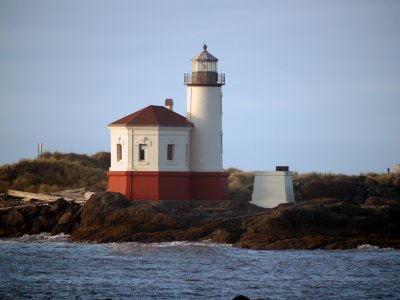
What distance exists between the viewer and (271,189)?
39.5 m

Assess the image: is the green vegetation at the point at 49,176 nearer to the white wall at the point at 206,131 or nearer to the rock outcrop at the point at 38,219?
the rock outcrop at the point at 38,219

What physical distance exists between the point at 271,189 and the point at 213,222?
4781 mm

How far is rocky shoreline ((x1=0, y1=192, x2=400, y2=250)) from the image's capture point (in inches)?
1334

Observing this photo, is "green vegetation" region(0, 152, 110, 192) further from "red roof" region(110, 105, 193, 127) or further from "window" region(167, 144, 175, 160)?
"window" region(167, 144, 175, 160)

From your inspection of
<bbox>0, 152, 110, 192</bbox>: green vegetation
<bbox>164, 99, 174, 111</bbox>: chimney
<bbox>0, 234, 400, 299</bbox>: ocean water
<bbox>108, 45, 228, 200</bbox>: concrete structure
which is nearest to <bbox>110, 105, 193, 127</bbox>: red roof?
<bbox>108, 45, 228, 200</bbox>: concrete structure

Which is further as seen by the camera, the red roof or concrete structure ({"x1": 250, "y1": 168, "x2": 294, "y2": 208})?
concrete structure ({"x1": 250, "y1": 168, "x2": 294, "y2": 208})

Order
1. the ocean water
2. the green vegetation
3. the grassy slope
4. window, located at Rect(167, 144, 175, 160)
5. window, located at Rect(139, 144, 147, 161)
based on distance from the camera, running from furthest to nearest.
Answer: the green vegetation, the grassy slope, window, located at Rect(167, 144, 175, 160), window, located at Rect(139, 144, 147, 161), the ocean water

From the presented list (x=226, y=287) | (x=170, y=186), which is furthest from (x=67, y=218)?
(x=226, y=287)

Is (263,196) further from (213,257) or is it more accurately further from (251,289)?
(251,289)

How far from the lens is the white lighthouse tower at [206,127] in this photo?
128 ft

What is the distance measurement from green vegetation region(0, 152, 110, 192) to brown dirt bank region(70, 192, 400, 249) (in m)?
6.55

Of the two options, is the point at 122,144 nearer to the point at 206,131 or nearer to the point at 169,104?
the point at 206,131

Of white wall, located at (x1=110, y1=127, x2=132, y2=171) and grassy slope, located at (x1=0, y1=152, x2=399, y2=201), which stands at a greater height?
white wall, located at (x1=110, y1=127, x2=132, y2=171)

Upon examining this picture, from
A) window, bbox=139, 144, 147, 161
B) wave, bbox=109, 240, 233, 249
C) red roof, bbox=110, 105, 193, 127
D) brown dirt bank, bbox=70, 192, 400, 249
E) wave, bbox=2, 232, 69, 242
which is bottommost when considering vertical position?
wave, bbox=109, 240, 233, 249
